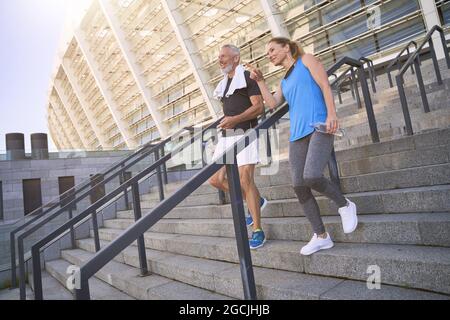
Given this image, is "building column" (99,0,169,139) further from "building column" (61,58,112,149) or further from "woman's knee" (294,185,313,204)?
"woman's knee" (294,185,313,204)

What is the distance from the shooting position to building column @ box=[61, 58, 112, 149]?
3809 centimetres

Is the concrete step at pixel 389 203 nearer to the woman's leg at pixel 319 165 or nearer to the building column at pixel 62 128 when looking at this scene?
the woman's leg at pixel 319 165

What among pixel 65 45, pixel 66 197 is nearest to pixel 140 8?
pixel 65 45

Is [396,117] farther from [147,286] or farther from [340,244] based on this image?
[147,286]

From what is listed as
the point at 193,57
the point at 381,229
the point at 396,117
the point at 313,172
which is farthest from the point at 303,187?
the point at 193,57

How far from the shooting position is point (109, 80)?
109ft

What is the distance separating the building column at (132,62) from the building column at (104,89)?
6.05 meters

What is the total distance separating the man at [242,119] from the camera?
260 cm

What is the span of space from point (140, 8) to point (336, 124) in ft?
90.0

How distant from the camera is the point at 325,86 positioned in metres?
2.18

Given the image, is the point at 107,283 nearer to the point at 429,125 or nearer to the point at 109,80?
the point at 429,125

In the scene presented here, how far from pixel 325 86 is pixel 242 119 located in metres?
0.76
